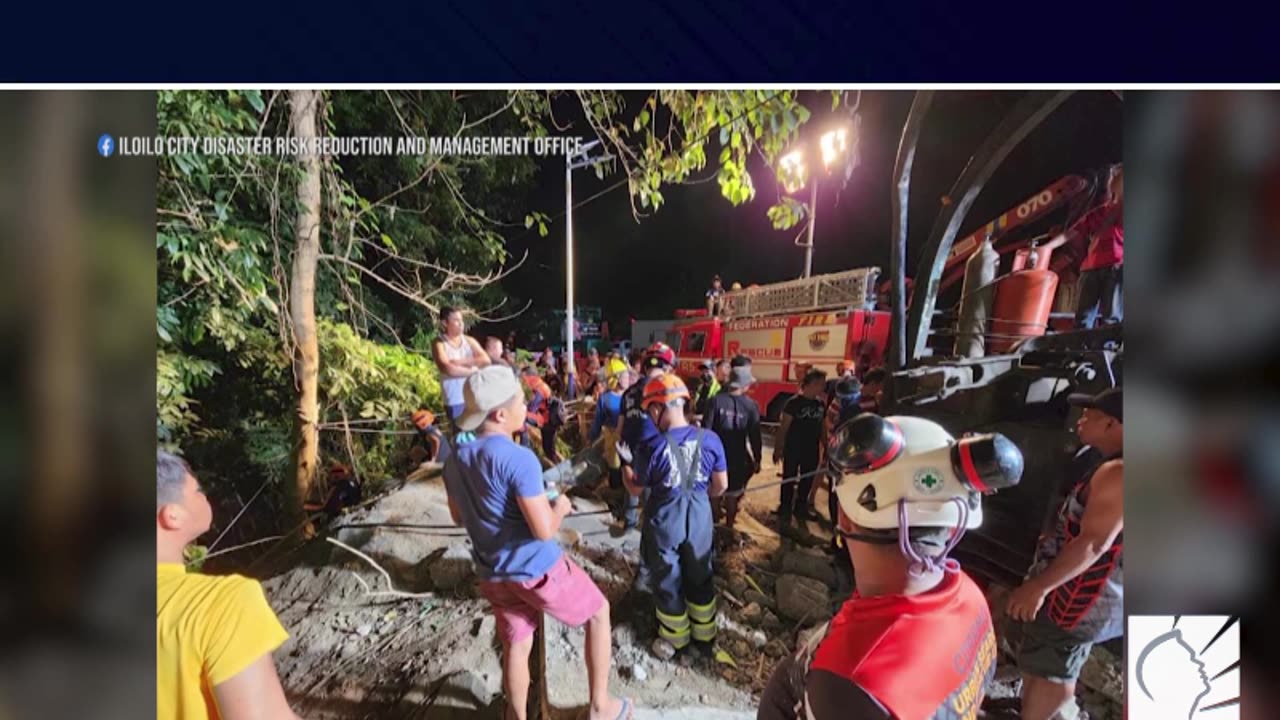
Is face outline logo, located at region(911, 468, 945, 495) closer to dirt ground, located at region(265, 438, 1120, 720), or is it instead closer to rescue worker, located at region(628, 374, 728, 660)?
dirt ground, located at region(265, 438, 1120, 720)

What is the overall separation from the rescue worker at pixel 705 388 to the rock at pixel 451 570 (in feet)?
3.38

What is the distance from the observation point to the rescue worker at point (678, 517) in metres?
1.74

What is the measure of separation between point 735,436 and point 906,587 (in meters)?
0.72

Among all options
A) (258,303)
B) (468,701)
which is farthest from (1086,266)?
(258,303)

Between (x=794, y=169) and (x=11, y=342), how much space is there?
267cm

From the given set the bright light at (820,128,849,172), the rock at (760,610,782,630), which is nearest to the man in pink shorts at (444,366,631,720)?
the rock at (760,610,782,630)

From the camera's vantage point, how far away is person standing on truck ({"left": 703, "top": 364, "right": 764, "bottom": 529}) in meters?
1.80

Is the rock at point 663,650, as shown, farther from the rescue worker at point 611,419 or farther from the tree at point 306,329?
the tree at point 306,329

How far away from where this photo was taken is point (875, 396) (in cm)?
181

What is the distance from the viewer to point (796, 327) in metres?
1.90

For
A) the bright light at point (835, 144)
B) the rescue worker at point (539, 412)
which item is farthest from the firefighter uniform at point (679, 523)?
the bright light at point (835, 144)

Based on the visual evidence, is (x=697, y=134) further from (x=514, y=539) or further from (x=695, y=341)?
(x=514, y=539)

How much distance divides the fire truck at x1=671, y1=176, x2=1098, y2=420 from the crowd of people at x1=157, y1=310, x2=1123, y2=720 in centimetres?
6

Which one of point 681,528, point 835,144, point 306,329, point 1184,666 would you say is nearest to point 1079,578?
point 1184,666
